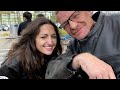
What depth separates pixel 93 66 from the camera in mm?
619

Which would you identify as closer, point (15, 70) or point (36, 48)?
point (15, 70)

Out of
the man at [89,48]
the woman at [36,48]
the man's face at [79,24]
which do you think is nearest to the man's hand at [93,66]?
the man at [89,48]

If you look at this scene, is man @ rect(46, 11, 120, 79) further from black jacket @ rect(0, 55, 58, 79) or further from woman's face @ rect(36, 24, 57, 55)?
woman's face @ rect(36, 24, 57, 55)

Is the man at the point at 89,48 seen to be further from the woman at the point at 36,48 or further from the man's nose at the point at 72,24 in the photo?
the woman at the point at 36,48

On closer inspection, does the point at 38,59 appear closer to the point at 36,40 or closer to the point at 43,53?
the point at 43,53

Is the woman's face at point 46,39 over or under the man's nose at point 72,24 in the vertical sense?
under

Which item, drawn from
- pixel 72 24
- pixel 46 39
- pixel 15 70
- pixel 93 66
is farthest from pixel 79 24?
pixel 46 39

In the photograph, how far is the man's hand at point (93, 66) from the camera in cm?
56

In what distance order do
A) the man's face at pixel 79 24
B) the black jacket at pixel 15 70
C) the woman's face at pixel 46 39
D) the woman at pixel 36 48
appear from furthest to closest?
the woman's face at pixel 46 39 → the woman at pixel 36 48 → the black jacket at pixel 15 70 → the man's face at pixel 79 24

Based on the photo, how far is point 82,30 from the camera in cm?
102

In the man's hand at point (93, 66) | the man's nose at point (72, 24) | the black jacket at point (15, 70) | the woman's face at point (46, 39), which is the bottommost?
the black jacket at point (15, 70)

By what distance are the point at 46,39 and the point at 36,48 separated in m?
0.11

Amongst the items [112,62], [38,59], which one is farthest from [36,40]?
[112,62]

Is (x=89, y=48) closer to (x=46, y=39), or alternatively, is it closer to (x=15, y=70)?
(x=15, y=70)
